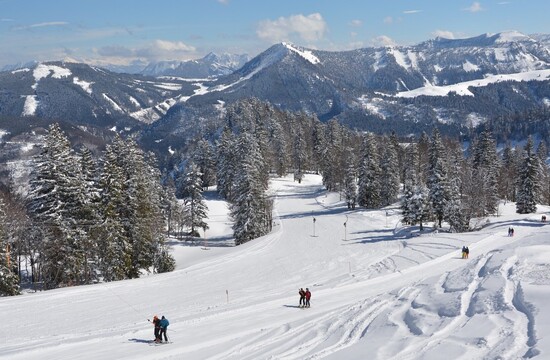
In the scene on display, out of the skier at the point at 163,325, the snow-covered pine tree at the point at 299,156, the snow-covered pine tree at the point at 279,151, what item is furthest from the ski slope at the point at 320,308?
the snow-covered pine tree at the point at 279,151

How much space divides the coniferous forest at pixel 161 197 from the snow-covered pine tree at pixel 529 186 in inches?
6.4

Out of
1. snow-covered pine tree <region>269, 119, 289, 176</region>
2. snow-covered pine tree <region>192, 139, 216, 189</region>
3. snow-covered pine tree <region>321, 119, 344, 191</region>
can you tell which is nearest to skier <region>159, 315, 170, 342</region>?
snow-covered pine tree <region>321, 119, 344, 191</region>

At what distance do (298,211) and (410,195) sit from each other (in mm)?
24358

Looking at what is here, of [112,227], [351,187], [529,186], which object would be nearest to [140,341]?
[112,227]

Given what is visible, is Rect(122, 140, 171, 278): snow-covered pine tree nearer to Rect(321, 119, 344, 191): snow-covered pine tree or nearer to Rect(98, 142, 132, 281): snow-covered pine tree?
Rect(98, 142, 132, 281): snow-covered pine tree

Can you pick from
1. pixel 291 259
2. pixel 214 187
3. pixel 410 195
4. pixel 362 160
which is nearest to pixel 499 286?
pixel 291 259

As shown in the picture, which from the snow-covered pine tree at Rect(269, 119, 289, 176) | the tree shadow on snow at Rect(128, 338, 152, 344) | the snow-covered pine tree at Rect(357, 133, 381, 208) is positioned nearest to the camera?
the tree shadow on snow at Rect(128, 338, 152, 344)

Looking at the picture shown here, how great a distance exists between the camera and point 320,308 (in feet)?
95.6

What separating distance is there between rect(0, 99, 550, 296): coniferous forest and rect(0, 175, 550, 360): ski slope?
202 inches

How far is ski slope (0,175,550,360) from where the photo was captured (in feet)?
58.8

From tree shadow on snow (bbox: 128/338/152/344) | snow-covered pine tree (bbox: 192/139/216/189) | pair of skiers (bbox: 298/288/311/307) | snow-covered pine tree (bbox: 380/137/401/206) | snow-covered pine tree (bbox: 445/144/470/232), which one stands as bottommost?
tree shadow on snow (bbox: 128/338/152/344)

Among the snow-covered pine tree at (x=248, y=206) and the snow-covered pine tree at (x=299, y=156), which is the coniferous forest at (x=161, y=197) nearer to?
the snow-covered pine tree at (x=248, y=206)

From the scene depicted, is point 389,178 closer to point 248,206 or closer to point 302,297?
point 248,206

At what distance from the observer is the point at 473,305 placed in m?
20.6
